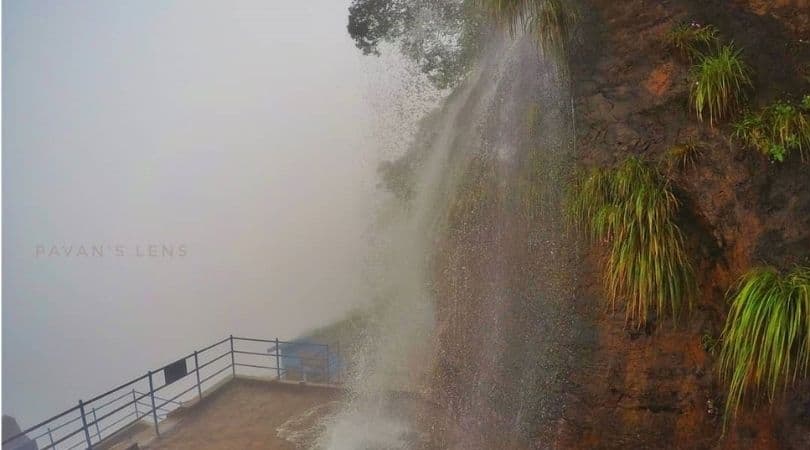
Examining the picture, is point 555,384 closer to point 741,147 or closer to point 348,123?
point 741,147

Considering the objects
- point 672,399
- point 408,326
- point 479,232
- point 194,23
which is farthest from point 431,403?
point 194,23

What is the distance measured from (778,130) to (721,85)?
335 mm

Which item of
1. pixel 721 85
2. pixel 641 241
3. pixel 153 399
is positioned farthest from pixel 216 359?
pixel 721 85

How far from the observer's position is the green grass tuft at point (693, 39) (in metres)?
2.48

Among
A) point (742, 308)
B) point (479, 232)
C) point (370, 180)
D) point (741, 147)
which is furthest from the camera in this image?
point (370, 180)

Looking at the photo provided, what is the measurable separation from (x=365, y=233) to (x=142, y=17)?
2326 millimetres

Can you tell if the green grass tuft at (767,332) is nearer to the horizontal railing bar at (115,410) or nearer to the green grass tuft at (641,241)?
the green grass tuft at (641,241)

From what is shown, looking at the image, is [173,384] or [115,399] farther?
[173,384]

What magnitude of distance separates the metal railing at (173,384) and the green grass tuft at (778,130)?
3176 millimetres

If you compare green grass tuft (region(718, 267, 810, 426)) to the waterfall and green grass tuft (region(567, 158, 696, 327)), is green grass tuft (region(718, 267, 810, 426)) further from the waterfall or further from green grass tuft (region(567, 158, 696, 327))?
the waterfall

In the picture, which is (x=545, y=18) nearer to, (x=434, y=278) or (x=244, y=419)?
(x=434, y=278)

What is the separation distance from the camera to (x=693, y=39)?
2.50 meters

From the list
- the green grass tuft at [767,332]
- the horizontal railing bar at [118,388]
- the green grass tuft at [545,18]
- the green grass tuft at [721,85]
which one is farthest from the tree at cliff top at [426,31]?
the horizontal railing bar at [118,388]

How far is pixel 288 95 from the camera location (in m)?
3.73
